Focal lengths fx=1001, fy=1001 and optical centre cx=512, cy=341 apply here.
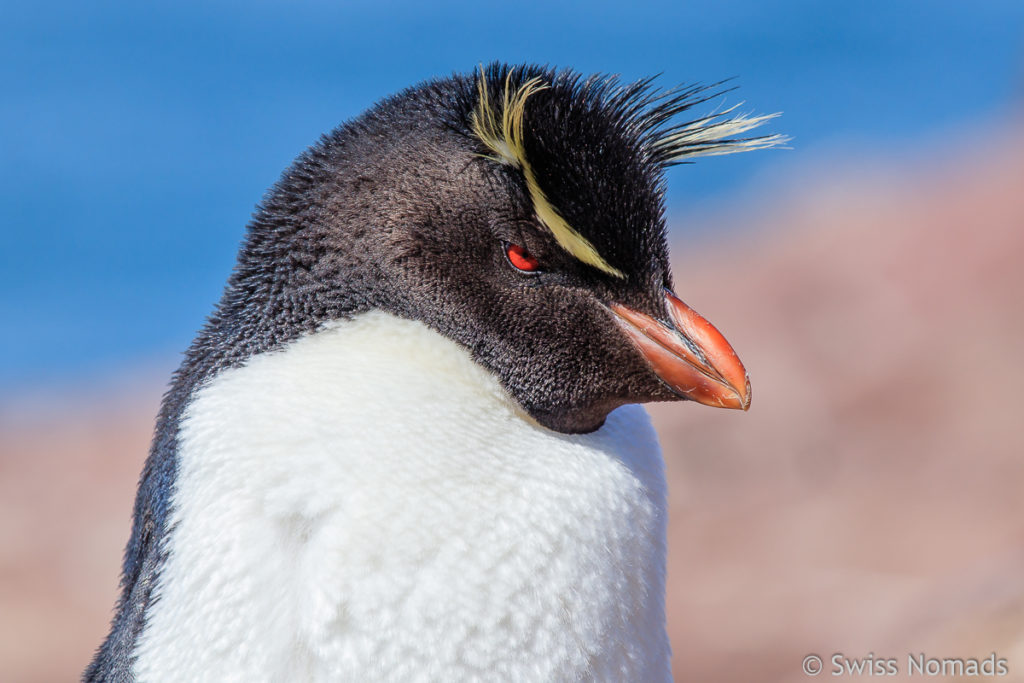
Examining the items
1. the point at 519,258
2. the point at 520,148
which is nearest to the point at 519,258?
the point at 519,258

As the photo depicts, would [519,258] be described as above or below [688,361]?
above

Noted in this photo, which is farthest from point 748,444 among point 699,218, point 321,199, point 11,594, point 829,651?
point 699,218

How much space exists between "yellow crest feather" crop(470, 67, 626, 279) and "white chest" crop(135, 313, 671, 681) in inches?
9.1

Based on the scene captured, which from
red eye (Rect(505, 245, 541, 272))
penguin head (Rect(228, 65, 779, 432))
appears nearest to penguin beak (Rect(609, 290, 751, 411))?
penguin head (Rect(228, 65, 779, 432))

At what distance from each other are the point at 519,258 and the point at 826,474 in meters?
5.70

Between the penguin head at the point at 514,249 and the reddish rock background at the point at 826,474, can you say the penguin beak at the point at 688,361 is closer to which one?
the penguin head at the point at 514,249

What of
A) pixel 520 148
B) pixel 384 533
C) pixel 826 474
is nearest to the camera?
pixel 384 533

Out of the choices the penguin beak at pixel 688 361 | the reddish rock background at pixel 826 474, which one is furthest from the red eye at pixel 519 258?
the reddish rock background at pixel 826 474

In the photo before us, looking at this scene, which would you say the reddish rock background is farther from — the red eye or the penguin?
the red eye

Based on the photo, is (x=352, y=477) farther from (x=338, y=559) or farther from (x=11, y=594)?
(x=11, y=594)

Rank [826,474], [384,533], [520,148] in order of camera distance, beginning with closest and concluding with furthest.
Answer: [384,533] < [520,148] < [826,474]

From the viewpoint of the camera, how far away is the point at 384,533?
4.37 ft

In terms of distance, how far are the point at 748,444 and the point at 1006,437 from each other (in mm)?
1606

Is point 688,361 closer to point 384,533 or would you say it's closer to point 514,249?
point 514,249
